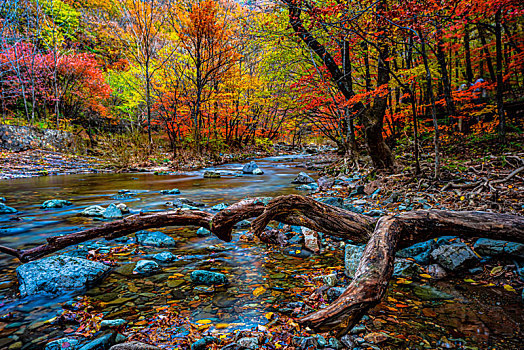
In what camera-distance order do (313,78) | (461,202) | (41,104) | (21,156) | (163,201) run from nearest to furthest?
(461,202) < (163,201) < (313,78) < (21,156) < (41,104)

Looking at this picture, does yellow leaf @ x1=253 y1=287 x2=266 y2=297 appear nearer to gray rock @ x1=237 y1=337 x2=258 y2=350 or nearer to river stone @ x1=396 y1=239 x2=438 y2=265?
gray rock @ x1=237 y1=337 x2=258 y2=350

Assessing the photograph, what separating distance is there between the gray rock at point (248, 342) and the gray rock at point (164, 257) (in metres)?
1.73

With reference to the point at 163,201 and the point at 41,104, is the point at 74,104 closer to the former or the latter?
the point at 41,104

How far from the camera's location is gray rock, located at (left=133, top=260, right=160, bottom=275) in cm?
279

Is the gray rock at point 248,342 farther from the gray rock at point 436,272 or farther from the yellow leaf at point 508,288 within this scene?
Result: the yellow leaf at point 508,288

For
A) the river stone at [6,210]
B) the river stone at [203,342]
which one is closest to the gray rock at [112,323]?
the river stone at [203,342]

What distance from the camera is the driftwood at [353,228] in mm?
1369

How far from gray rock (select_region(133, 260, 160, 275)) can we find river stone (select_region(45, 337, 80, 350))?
105cm

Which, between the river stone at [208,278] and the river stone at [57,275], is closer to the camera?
the river stone at [57,275]

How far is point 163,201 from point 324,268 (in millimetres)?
4814

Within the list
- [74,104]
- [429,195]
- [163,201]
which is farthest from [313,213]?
[74,104]

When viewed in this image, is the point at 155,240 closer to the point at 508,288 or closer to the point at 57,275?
the point at 57,275

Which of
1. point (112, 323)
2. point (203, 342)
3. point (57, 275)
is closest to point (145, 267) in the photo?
point (57, 275)

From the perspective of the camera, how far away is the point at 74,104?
2147 centimetres
